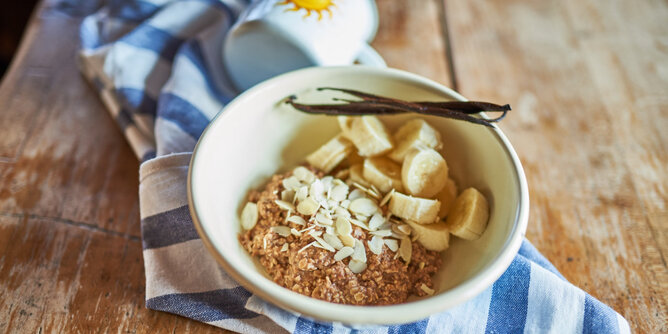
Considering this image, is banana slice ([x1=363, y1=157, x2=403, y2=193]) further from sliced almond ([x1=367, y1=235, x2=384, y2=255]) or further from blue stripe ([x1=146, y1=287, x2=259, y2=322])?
blue stripe ([x1=146, y1=287, x2=259, y2=322])

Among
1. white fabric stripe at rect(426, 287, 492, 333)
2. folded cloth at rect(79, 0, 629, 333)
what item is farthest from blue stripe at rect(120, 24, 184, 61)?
white fabric stripe at rect(426, 287, 492, 333)

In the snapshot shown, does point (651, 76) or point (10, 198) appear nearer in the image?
point (10, 198)

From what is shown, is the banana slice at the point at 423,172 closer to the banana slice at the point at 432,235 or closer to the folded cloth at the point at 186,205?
the banana slice at the point at 432,235

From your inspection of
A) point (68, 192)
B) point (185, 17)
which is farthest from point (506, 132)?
point (68, 192)

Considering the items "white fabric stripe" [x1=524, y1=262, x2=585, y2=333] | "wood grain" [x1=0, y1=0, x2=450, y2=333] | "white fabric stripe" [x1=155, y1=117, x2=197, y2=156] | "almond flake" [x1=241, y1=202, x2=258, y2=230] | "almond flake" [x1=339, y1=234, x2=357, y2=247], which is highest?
"almond flake" [x1=339, y1=234, x2=357, y2=247]

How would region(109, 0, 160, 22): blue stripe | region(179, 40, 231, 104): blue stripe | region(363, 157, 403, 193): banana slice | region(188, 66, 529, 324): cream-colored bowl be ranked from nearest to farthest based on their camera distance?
region(188, 66, 529, 324): cream-colored bowl
region(363, 157, 403, 193): banana slice
region(179, 40, 231, 104): blue stripe
region(109, 0, 160, 22): blue stripe

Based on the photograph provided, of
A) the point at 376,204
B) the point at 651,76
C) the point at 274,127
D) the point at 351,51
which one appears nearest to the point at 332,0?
the point at 351,51

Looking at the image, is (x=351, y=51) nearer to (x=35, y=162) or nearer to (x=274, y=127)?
(x=274, y=127)

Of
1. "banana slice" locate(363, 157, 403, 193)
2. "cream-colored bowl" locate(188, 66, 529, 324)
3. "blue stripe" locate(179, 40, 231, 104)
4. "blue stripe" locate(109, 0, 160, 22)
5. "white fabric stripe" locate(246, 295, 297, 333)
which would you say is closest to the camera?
"cream-colored bowl" locate(188, 66, 529, 324)

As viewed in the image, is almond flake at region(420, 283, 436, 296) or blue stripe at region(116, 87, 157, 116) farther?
blue stripe at region(116, 87, 157, 116)
